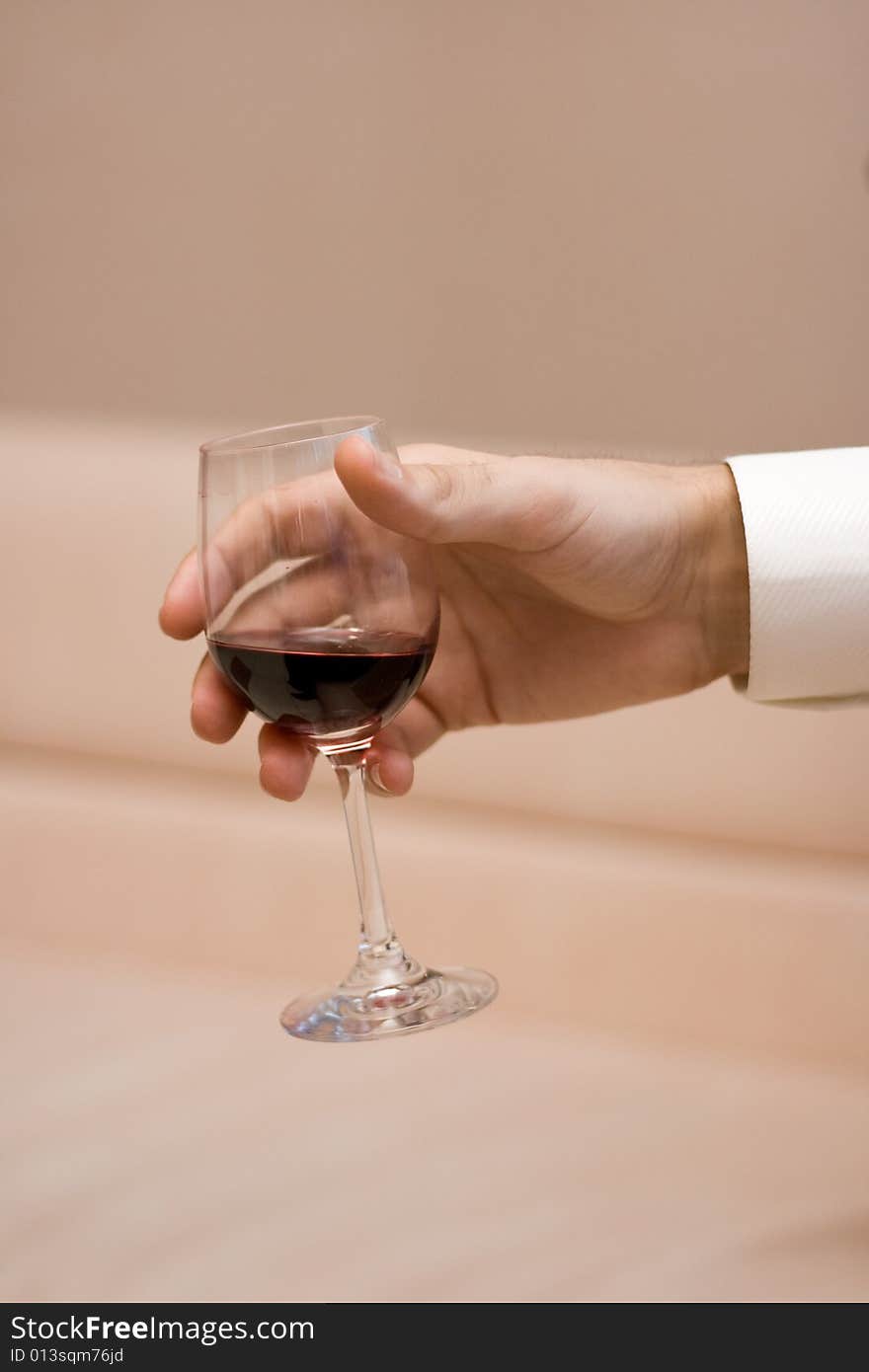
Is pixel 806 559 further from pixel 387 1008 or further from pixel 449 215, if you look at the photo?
pixel 449 215

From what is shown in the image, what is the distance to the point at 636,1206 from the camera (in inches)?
38.2

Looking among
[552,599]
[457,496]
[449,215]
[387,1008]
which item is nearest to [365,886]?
[387,1008]

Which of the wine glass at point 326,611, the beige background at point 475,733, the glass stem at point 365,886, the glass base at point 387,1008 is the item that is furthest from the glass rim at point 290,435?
the beige background at point 475,733

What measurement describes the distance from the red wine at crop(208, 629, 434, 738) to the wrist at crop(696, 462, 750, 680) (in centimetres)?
33

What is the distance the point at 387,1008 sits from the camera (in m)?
0.71

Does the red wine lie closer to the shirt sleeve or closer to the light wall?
the shirt sleeve

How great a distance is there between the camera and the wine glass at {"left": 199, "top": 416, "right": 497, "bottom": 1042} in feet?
2.26

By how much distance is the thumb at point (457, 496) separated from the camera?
66 cm

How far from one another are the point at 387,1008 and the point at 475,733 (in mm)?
839

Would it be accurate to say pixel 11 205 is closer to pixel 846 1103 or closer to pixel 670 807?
pixel 670 807

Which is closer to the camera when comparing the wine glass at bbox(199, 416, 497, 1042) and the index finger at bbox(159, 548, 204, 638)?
the wine glass at bbox(199, 416, 497, 1042)

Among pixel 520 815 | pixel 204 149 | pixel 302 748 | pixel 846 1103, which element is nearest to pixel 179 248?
pixel 204 149

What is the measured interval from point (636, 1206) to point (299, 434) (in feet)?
1.90

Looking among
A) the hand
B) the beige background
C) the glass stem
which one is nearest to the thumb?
the hand
